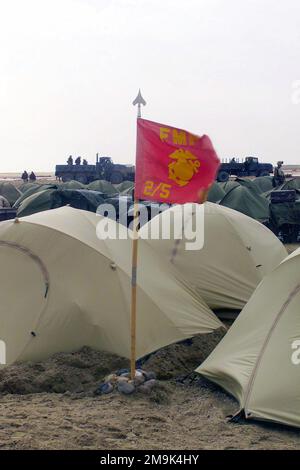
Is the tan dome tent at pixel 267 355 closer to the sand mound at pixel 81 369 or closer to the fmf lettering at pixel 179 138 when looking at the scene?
the sand mound at pixel 81 369

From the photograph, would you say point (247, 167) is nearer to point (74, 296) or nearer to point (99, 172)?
point (99, 172)

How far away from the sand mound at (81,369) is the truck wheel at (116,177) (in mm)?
34409

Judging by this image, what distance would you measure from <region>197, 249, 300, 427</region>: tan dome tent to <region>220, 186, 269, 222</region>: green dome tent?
1389 centimetres

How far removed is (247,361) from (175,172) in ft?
5.74

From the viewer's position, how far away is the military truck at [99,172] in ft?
135

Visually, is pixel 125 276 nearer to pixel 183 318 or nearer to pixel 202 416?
pixel 183 318

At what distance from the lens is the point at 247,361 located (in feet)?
18.3

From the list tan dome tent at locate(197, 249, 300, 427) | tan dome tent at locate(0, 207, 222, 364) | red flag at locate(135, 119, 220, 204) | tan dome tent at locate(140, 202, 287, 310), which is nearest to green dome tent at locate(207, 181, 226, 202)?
tan dome tent at locate(140, 202, 287, 310)

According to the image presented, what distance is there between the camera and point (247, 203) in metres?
20.1

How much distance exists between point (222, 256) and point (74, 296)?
127 inches

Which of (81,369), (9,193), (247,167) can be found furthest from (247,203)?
(247,167)

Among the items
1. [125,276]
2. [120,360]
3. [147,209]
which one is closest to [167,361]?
[120,360]

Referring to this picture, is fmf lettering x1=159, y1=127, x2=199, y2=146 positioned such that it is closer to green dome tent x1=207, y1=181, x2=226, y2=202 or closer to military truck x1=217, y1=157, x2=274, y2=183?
green dome tent x1=207, y1=181, x2=226, y2=202

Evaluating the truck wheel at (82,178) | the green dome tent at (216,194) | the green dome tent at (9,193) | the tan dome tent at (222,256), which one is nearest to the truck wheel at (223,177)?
the truck wheel at (82,178)
